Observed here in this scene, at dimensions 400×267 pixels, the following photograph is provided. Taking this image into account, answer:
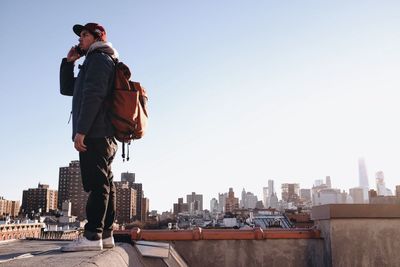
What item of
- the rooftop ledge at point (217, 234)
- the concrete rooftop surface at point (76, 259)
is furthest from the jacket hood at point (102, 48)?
the rooftop ledge at point (217, 234)

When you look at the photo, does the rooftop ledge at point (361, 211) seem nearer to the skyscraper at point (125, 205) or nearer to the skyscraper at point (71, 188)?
the skyscraper at point (125, 205)

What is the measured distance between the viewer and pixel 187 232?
→ 17.0 ft

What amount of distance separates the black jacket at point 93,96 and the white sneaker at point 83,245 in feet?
2.81

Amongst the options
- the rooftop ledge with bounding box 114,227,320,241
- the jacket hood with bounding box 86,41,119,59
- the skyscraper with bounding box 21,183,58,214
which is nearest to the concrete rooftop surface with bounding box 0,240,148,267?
the rooftop ledge with bounding box 114,227,320,241

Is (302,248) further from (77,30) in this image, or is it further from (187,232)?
(77,30)

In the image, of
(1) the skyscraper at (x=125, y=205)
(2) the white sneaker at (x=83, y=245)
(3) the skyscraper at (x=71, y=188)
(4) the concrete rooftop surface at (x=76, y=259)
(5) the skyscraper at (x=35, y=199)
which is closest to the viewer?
(4) the concrete rooftop surface at (x=76, y=259)

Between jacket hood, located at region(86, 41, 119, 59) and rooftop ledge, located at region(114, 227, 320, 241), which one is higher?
jacket hood, located at region(86, 41, 119, 59)

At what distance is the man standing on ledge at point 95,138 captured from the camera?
3.27 meters

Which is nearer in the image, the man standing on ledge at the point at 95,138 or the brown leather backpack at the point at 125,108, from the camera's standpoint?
the man standing on ledge at the point at 95,138

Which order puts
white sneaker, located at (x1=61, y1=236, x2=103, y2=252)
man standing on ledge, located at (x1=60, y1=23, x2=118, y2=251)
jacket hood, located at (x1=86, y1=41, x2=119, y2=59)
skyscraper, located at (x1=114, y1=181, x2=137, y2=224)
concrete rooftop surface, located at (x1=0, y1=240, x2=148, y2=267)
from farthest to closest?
skyscraper, located at (x1=114, y1=181, x2=137, y2=224) < jacket hood, located at (x1=86, y1=41, x2=119, y2=59) < man standing on ledge, located at (x1=60, y1=23, x2=118, y2=251) < white sneaker, located at (x1=61, y1=236, x2=103, y2=252) < concrete rooftop surface, located at (x1=0, y1=240, x2=148, y2=267)

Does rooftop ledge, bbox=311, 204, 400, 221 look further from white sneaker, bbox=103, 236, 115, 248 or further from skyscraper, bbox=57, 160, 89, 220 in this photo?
skyscraper, bbox=57, 160, 89, 220

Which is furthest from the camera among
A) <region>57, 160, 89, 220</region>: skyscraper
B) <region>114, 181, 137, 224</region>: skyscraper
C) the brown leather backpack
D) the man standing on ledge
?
<region>57, 160, 89, 220</region>: skyscraper

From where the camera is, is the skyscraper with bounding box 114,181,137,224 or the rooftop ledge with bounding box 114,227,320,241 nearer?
the rooftop ledge with bounding box 114,227,320,241

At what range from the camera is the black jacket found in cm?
331
